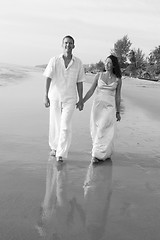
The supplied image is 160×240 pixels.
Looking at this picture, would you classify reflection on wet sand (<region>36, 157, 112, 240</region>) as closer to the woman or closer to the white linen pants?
the white linen pants

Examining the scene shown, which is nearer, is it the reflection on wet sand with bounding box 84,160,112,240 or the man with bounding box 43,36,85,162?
the reflection on wet sand with bounding box 84,160,112,240

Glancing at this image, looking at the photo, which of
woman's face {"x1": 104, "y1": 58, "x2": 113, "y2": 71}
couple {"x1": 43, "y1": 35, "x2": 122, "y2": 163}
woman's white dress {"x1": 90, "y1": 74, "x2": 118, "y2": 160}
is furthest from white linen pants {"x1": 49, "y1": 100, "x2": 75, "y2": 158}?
woman's face {"x1": 104, "y1": 58, "x2": 113, "y2": 71}

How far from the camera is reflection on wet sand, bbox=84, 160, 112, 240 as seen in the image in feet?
10.5

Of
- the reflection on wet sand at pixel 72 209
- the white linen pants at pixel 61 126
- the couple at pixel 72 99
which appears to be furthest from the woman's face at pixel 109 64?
the reflection on wet sand at pixel 72 209

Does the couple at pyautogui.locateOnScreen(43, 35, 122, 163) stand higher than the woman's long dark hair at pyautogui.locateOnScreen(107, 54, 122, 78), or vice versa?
the woman's long dark hair at pyautogui.locateOnScreen(107, 54, 122, 78)

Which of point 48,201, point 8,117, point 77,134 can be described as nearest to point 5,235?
point 48,201

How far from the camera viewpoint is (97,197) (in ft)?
13.0

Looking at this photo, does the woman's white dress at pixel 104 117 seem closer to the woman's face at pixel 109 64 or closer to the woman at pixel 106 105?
the woman at pixel 106 105

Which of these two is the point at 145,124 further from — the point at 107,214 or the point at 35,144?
the point at 107,214

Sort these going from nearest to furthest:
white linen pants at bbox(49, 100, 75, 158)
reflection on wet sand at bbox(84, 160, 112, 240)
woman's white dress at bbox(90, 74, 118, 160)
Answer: reflection on wet sand at bbox(84, 160, 112, 240), white linen pants at bbox(49, 100, 75, 158), woman's white dress at bbox(90, 74, 118, 160)

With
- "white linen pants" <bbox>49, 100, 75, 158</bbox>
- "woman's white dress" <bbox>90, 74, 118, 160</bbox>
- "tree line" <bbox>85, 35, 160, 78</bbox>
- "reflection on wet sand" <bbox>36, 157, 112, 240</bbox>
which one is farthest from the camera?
"tree line" <bbox>85, 35, 160, 78</bbox>

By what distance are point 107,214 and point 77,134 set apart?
3.82 m

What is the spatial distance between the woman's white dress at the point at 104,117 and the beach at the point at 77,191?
293 millimetres

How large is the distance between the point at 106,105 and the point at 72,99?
1.86ft
